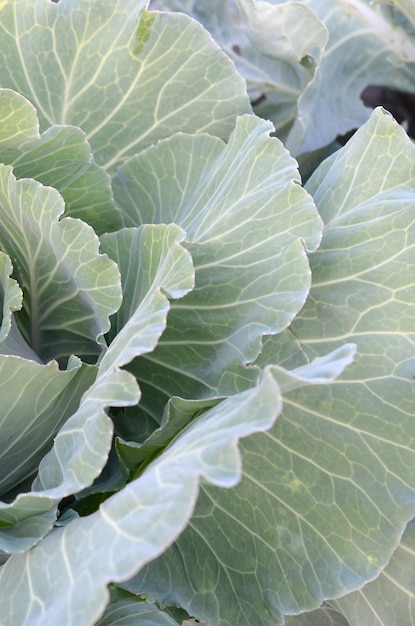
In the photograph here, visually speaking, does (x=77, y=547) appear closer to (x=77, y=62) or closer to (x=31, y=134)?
(x=31, y=134)

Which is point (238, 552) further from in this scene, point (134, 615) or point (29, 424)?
point (29, 424)

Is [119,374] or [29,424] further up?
[119,374]

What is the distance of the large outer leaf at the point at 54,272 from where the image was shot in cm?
84

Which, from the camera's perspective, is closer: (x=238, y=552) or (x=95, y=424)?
(x=95, y=424)

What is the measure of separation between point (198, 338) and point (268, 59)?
0.79 metres

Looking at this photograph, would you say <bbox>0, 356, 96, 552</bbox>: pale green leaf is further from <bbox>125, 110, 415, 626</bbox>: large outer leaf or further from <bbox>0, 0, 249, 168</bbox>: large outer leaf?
<bbox>0, 0, 249, 168</bbox>: large outer leaf

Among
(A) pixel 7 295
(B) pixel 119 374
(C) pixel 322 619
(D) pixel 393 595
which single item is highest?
(B) pixel 119 374

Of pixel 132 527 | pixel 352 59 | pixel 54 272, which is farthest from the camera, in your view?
pixel 352 59

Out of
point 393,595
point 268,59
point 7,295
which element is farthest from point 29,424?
point 268,59

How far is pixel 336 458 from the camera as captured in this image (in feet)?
2.69

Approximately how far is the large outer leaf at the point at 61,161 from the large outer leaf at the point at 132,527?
1.32 ft

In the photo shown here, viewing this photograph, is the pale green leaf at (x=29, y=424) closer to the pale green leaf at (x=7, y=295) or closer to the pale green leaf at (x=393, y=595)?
the pale green leaf at (x=7, y=295)

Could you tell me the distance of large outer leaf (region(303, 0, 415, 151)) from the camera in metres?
1.35

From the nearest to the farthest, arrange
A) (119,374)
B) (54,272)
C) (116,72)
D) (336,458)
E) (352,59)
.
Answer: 1. (119,374)
2. (336,458)
3. (54,272)
4. (116,72)
5. (352,59)
